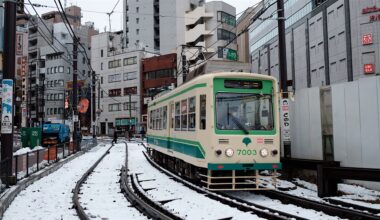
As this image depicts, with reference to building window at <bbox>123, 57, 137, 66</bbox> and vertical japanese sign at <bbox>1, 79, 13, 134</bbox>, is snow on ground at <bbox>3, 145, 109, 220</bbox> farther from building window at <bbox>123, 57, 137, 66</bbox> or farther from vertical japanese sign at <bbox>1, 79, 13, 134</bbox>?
building window at <bbox>123, 57, 137, 66</bbox>

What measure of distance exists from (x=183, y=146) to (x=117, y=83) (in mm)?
73746

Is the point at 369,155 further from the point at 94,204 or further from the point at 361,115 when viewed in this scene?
the point at 94,204

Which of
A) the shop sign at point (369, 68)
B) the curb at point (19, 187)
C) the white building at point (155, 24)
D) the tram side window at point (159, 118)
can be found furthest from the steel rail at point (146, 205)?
the white building at point (155, 24)

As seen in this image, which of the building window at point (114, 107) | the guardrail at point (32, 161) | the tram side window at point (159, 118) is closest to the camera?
the guardrail at point (32, 161)

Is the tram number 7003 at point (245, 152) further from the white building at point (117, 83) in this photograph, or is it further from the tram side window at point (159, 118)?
the white building at point (117, 83)

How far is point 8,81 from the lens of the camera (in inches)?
500

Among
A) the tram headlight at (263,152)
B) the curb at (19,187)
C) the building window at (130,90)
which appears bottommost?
the curb at (19,187)

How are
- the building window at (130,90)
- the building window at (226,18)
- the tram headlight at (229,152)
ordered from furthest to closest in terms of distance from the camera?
the building window at (130,90) < the building window at (226,18) < the tram headlight at (229,152)

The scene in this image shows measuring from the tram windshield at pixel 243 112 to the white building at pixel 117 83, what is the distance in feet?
226

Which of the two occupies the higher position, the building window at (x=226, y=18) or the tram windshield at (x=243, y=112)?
the building window at (x=226, y=18)

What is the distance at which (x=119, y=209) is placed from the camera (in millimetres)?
9828

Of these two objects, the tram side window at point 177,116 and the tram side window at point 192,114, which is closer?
the tram side window at point 192,114

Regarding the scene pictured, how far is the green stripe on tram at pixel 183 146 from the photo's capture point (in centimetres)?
1196

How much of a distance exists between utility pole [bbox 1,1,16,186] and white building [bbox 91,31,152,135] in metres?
66.6
